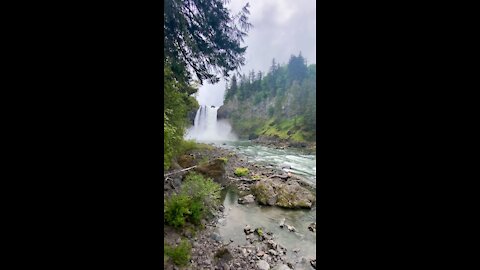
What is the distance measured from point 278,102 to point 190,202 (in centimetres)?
290

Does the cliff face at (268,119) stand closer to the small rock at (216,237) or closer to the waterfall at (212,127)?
the waterfall at (212,127)

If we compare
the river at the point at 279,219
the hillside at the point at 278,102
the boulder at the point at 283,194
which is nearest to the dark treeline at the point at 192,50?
the hillside at the point at 278,102

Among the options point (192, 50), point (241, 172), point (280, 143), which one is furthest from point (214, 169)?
point (192, 50)

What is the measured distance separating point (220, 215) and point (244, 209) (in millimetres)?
473

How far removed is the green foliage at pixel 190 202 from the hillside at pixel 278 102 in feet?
5.50

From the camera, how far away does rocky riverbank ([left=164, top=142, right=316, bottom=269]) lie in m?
2.64

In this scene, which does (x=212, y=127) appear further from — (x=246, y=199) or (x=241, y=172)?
(x=246, y=199)

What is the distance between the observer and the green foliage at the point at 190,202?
2646 mm

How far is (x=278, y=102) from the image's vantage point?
14.9ft

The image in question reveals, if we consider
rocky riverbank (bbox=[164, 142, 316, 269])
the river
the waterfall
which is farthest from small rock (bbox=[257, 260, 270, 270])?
the waterfall
